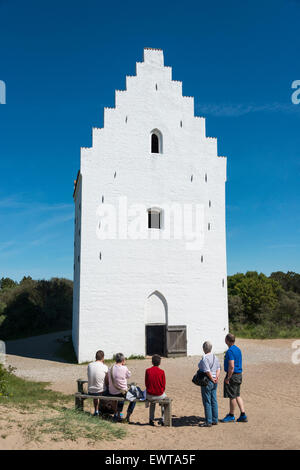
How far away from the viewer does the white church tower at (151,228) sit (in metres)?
16.7

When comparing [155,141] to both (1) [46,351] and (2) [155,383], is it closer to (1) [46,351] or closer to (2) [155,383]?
(1) [46,351]

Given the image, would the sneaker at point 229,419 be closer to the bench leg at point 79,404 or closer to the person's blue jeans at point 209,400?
the person's blue jeans at point 209,400

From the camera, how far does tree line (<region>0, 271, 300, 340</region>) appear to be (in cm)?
3212

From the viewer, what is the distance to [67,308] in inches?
1400

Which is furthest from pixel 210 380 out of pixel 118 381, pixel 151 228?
pixel 151 228

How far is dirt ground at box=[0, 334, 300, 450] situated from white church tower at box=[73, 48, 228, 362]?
5.30 ft

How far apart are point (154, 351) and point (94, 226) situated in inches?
260

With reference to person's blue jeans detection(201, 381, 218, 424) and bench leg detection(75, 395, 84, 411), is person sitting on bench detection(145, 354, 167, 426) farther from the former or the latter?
bench leg detection(75, 395, 84, 411)

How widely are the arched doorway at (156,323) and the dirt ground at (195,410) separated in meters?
1.04

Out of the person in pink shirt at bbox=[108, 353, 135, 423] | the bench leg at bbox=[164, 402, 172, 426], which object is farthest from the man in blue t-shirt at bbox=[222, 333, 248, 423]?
the person in pink shirt at bbox=[108, 353, 135, 423]

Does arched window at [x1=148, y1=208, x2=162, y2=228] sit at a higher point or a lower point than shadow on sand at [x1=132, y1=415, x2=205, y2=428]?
higher

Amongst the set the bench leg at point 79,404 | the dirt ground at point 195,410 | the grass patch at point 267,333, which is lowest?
the grass patch at point 267,333

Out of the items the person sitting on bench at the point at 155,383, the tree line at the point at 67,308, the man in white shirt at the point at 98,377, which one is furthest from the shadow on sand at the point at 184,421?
the tree line at the point at 67,308

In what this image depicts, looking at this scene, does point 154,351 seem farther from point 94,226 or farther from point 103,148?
point 103,148
